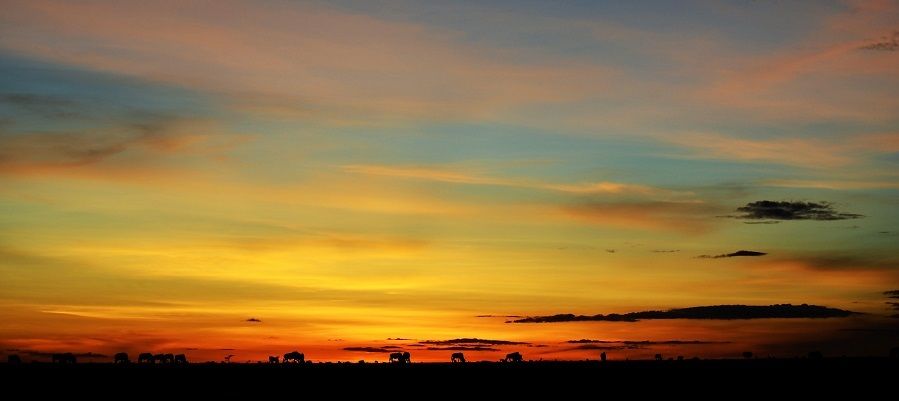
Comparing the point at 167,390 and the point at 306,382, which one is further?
the point at 306,382

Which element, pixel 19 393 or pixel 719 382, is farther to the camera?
pixel 719 382

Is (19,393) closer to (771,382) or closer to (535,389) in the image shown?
(535,389)

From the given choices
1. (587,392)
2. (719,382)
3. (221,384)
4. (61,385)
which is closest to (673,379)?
(719,382)

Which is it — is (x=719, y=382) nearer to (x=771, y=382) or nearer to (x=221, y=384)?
(x=771, y=382)

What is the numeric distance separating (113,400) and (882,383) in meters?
79.0

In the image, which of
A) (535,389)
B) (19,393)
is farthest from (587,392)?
(19,393)

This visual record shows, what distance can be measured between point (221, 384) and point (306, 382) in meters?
12.6

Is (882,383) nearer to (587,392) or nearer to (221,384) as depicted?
(587,392)

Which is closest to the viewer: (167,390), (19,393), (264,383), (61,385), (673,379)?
(19,393)

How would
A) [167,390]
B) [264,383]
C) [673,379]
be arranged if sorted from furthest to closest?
1. [673,379]
2. [264,383]
3. [167,390]

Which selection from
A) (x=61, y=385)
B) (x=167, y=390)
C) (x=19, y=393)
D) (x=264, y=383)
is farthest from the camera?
(x=264, y=383)

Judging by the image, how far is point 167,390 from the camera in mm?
104938

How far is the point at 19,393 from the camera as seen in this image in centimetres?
9775

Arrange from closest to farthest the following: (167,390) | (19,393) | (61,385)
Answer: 1. (19,393)
2. (167,390)
3. (61,385)
